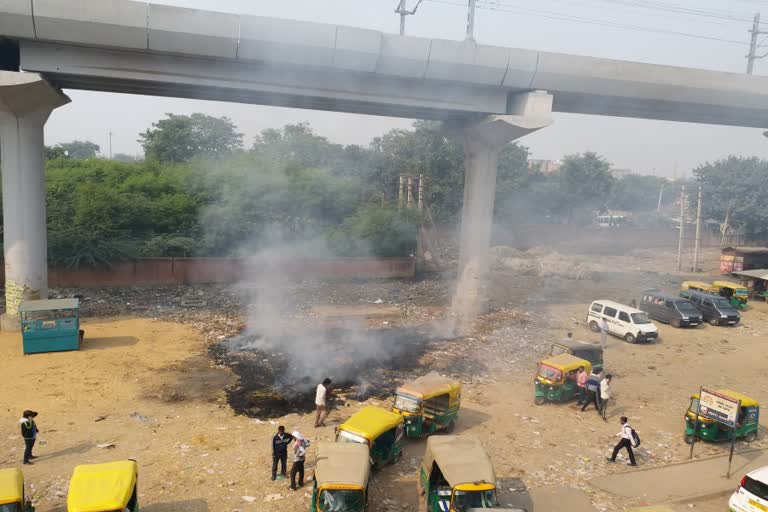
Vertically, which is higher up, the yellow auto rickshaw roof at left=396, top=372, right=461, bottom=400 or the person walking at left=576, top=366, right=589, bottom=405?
the yellow auto rickshaw roof at left=396, top=372, right=461, bottom=400

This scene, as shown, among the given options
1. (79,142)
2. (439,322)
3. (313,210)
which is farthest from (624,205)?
(79,142)

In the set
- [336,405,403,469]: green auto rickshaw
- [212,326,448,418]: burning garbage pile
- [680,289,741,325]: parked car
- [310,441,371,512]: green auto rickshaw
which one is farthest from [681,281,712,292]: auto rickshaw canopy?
[310,441,371,512]: green auto rickshaw

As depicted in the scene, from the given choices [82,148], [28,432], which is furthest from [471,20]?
[82,148]

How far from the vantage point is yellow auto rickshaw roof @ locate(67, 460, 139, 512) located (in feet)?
18.7

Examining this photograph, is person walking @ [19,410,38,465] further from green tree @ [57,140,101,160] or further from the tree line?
green tree @ [57,140,101,160]

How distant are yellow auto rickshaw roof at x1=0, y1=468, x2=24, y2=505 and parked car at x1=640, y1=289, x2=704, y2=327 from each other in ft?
63.6

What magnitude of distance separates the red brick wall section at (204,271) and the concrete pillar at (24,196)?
497 cm

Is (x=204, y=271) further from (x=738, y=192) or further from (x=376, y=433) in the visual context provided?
(x=738, y=192)

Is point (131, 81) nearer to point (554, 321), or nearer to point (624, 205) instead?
point (554, 321)

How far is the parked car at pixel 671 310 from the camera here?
19172 mm

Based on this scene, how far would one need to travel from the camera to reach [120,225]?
74.2ft

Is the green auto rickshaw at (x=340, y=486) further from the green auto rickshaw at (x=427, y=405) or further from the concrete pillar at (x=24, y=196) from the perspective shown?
the concrete pillar at (x=24, y=196)

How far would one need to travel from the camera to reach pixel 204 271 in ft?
74.0

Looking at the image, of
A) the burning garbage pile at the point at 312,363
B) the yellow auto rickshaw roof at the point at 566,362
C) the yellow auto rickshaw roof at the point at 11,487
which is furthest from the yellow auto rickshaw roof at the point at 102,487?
the yellow auto rickshaw roof at the point at 566,362
